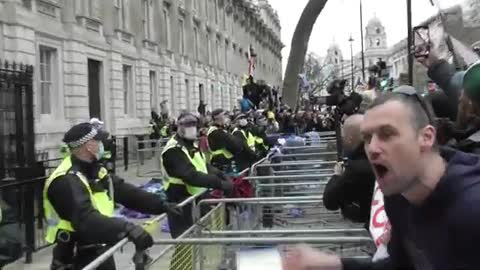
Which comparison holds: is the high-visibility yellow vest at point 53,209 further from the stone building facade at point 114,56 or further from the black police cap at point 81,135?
the stone building facade at point 114,56

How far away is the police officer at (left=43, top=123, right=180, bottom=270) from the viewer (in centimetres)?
472

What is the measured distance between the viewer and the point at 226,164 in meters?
11.4

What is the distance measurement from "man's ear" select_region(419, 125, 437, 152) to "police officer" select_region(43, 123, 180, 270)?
2.46m

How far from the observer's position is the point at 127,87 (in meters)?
30.8

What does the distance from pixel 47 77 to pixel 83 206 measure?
1849 centimetres

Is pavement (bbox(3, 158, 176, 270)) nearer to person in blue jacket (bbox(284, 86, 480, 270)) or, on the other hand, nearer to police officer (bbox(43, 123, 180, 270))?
police officer (bbox(43, 123, 180, 270))

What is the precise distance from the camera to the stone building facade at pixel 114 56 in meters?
21.2

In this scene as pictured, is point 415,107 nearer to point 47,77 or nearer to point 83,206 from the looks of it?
point 83,206

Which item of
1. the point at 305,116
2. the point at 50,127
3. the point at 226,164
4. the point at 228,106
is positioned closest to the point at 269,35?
the point at 228,106

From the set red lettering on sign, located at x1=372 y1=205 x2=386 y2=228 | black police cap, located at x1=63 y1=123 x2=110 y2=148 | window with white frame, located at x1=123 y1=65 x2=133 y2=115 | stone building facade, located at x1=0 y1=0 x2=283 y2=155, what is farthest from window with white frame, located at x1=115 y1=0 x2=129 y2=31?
red lettering on sign, located at x1=372 y1=205 x2=386 y2=228

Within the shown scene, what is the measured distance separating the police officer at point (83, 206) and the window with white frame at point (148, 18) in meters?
28.9

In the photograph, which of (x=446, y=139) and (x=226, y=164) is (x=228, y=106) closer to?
(x=226, y=164)

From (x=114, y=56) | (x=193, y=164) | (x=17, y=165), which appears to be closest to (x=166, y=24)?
(x=114, y=56)

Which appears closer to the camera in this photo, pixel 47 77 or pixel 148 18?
pixel 47 77
